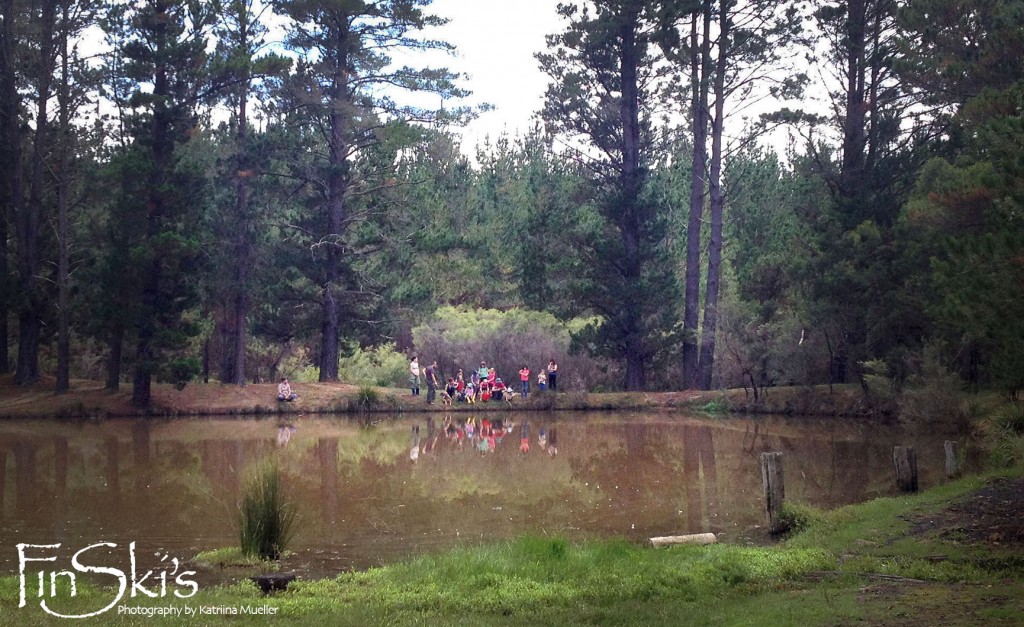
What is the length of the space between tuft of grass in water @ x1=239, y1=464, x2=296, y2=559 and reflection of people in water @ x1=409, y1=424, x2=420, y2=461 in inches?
420

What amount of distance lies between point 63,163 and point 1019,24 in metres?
29.3

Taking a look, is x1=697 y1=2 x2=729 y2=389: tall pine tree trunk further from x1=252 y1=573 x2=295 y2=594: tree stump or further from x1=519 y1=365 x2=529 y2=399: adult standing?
x1=252 y1=573 x2=295 y2=594: tree stump

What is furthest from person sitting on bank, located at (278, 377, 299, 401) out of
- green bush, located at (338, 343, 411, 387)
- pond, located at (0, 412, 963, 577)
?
green bush, located at (338, 343, 411, 387)

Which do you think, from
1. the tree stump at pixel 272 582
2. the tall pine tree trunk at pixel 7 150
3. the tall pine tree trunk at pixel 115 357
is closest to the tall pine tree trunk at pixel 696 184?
the tall pine tree trunk at pixel 115 357

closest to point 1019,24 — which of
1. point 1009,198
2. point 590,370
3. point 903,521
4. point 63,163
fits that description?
point 1009,198

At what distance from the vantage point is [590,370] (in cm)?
4112

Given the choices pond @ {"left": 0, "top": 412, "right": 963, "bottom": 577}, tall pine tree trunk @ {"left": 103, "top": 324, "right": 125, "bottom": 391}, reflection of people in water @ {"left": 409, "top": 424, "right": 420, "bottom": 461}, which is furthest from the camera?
tall pine tree trunk @ {"left": 103, "top": 324, "right": 125, "bottom": 391}

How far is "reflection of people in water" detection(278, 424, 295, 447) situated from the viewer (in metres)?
25.3

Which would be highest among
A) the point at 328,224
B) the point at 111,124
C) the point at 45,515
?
the point at 111,124

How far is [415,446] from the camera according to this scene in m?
24.7

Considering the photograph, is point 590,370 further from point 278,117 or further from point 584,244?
point 278,117

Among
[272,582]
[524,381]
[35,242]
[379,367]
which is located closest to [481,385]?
[524,381]

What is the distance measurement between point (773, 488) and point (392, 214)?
2780 cm

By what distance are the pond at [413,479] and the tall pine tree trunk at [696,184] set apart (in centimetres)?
805
